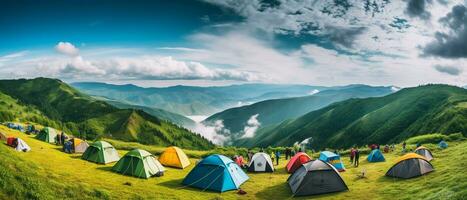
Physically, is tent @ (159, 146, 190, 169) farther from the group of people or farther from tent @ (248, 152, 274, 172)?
the group of people

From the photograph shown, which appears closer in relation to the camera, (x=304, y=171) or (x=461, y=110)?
(x=304, y=171)

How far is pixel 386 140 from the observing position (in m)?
176

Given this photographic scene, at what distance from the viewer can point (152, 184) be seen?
2984 cm

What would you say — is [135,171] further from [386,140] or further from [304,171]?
[386,140]

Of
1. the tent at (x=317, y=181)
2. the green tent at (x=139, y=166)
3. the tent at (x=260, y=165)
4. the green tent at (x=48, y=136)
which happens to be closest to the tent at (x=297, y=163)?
the tent at (x=260, y=165)

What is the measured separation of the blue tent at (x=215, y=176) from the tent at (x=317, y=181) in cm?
577

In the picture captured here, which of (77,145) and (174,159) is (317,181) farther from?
(77,145)

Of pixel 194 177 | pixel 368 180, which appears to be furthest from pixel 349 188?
pixel 194 177

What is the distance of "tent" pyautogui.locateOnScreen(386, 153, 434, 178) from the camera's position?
30.7 meters

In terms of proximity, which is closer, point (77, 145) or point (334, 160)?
point (334, 160)

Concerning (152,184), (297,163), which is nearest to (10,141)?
(152,184)

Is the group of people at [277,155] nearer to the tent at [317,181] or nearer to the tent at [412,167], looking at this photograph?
the tent at [317,181]

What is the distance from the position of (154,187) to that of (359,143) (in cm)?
18954

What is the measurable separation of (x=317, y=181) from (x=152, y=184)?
15115mm
